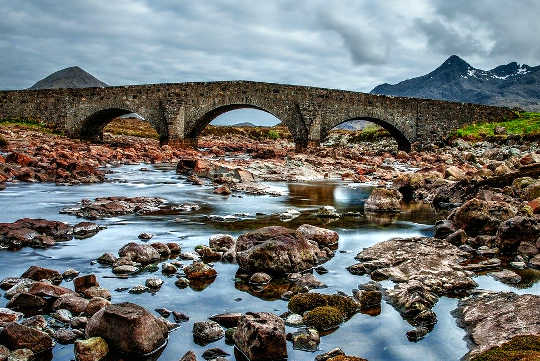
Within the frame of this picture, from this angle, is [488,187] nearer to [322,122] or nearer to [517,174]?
[517,174]

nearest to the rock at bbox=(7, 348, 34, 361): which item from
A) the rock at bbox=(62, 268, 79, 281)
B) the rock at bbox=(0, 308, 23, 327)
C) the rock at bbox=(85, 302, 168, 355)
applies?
the rock at bbox=(85, 302, 168, 355)

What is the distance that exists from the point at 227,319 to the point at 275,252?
1.45 m

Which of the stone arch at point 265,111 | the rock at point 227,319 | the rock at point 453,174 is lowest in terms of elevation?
the rock at point 227,319

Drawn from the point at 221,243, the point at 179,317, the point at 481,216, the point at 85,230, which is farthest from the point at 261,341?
the point at 481,216

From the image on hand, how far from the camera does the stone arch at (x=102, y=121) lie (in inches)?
1198

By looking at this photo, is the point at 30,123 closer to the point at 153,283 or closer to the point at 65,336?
the point at 153,283

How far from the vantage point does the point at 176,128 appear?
98.8 ft

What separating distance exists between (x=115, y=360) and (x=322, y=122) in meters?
26.8

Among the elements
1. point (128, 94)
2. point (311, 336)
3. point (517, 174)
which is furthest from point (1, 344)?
point (128, 94)

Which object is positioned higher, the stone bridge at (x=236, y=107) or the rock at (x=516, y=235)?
the stone bridge at (x=236, y=107)

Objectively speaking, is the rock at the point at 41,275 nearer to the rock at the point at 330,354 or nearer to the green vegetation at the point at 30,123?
the rock at the point at 330,354

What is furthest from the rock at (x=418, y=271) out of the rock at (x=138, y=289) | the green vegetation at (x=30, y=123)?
the green vegetation at (x=30, y=123)

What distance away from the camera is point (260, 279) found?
462 centimetres

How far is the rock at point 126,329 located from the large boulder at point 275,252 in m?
1.81
